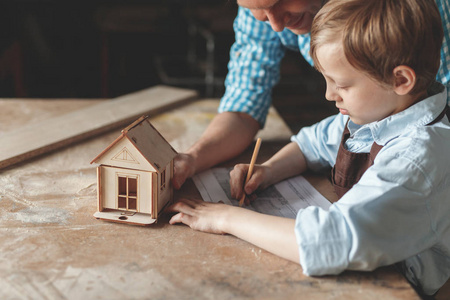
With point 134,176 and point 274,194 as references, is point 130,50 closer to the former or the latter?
point 274,194

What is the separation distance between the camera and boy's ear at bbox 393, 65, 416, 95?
3.09 ft

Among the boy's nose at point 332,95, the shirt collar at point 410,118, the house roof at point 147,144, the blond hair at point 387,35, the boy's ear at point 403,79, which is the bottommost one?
the house roof at point 147,144

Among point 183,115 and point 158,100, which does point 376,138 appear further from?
point 158,100

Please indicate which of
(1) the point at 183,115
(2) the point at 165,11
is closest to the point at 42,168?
(1) the point at 183,115

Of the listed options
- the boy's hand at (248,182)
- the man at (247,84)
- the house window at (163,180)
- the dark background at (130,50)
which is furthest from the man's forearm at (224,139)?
the dark background at (130,50)

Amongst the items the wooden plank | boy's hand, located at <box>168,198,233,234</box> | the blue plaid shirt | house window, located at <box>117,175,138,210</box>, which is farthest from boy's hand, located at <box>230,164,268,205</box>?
the wooden plank

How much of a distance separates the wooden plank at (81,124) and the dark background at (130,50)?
2.06 meters

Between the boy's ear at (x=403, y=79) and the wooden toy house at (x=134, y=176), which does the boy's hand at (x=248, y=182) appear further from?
the boy's ear at (x=403, y=79)

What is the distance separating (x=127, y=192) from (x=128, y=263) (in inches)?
7.2

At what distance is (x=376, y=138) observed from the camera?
3.44 feet

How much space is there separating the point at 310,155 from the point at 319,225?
0.52m

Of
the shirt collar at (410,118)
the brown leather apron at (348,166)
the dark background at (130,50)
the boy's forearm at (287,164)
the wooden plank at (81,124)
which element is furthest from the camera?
the dark background at (130,50)

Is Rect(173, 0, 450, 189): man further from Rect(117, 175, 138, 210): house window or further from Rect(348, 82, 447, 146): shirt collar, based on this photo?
Rect(348, 82, 447, 146): shirt collar

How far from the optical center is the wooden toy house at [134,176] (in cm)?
102
